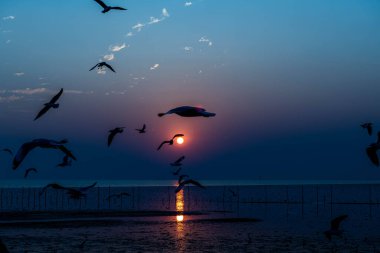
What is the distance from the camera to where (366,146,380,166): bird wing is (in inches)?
506

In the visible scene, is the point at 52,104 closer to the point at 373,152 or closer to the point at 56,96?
the point at 56,96

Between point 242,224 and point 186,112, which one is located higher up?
point 186,112

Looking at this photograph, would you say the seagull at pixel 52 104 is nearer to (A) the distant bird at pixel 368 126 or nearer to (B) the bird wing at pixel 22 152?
(B) the bird wing at pixel 22 152

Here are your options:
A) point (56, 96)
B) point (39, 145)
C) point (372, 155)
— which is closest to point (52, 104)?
point (56, 96)

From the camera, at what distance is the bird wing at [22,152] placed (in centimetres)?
896

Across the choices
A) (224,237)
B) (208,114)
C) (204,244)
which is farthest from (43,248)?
(208,114)

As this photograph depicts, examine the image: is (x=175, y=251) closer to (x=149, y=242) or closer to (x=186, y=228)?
(x=149, y=242)

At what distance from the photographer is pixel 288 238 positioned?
5541 centimetres

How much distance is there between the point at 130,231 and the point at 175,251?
17831mm

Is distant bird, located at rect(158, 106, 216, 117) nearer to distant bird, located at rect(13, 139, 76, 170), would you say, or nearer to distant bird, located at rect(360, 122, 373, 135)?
distant bird, located at rect(13, 139, 76, 170)

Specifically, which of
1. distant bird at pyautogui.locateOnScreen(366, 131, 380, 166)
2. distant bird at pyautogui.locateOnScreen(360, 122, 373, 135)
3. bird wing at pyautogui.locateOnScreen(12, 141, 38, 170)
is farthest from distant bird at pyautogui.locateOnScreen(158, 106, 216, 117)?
distant bird at pyautogui.locateOnScreen(360, 122, 373, 135)

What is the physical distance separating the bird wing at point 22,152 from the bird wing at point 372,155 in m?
7.46

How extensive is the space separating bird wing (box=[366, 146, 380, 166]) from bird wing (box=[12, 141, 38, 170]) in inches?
294

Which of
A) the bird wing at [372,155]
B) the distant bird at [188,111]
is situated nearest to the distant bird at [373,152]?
the bird wing at [372,155]
